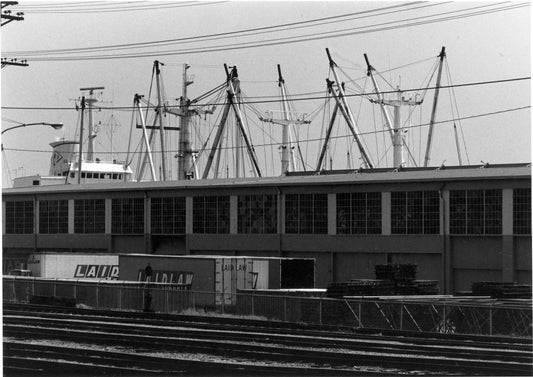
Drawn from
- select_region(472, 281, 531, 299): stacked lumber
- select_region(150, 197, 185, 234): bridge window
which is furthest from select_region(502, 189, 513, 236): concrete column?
select_region(150, 197, 185, 234): bridge window

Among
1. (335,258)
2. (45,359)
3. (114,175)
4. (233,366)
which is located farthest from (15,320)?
(114,175)

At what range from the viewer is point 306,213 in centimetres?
5738

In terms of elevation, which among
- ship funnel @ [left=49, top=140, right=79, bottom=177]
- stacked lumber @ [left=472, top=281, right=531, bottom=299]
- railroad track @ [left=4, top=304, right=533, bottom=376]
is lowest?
railroad track @ [left=4, top=304, right=533, bottom=376]

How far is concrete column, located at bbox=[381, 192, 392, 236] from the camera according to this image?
5322cm

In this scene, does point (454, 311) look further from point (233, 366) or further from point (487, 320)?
point (233, 366)

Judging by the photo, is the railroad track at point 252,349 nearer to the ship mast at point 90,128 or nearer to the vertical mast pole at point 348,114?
the vertical mast pole at point 348,114

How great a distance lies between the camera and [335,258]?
182 feet

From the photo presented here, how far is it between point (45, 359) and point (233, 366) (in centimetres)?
518

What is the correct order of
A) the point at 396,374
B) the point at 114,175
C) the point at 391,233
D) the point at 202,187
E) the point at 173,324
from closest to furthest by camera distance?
the point at 396,374 → the point at 173,324 → the point at 391,233 → the point at 202,187 → the point at 114,175

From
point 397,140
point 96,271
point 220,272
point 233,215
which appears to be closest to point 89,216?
point 96,271

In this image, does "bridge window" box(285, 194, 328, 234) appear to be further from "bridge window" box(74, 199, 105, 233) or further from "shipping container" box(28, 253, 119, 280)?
"bridge window" box(74, 199, 105, 233)

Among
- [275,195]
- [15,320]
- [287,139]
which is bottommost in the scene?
[15,320]

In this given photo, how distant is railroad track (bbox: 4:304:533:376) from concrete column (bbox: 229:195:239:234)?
83.2ft

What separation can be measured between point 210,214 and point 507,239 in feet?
72.8
